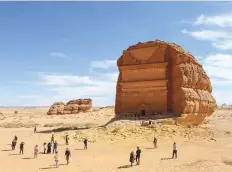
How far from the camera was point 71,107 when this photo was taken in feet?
345

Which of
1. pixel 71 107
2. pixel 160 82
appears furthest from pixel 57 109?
pixel 160 82

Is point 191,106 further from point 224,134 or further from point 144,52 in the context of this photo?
point 144,52

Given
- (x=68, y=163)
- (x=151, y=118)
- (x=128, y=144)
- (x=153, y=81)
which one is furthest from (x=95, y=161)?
(x=153, y=81)

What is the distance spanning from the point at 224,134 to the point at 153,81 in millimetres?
11489

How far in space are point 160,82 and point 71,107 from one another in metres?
67.5

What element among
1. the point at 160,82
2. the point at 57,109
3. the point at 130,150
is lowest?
the point at 130,150

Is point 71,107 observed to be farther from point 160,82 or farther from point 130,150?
point 130,150

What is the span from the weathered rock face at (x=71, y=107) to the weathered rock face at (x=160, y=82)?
61.1 m

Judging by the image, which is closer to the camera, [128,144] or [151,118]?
[128,144]

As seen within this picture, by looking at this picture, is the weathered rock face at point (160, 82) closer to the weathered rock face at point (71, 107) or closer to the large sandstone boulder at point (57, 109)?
the weathered rock face at point (71, 107)

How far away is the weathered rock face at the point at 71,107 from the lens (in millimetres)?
103244

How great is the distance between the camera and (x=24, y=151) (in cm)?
2955

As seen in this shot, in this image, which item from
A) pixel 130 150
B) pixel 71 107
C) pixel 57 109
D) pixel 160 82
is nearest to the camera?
pixel 130 150

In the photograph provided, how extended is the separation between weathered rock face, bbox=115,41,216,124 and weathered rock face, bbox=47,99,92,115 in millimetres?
61128
